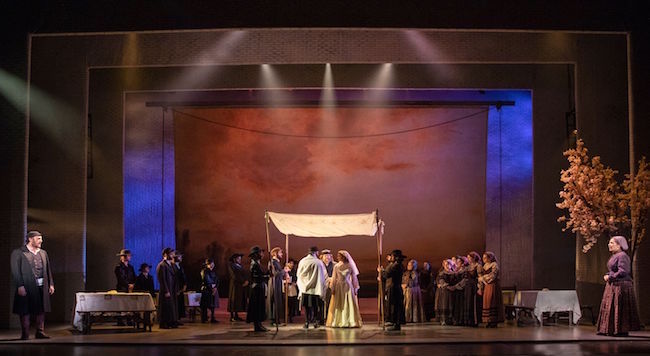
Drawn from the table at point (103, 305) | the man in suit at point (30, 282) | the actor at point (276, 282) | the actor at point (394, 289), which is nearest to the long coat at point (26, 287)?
the man in suit at point (30, 282)

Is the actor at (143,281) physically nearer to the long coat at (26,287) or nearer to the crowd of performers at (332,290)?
the crowd of performers at (332,290)

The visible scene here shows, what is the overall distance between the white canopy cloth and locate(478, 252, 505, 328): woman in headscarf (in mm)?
2570

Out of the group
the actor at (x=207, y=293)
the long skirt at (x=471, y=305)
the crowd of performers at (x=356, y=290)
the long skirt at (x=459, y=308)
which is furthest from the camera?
the actor at (x=207, y=293)

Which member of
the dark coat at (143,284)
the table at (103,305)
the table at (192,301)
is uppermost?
the dark coat at (143,284)

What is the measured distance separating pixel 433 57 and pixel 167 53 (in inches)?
254

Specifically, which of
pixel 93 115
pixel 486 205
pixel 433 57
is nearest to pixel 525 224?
pixel 486 205

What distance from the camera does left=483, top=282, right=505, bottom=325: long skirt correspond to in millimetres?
16641

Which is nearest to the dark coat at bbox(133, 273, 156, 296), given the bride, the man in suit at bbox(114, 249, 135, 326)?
the man in suit at bbox(114, 249, 135, 326)

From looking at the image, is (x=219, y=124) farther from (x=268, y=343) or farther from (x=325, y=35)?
(x=268, y=343)

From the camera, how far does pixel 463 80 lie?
67.8 feet

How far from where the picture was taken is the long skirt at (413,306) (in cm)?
1850

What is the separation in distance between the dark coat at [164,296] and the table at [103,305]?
76 cm

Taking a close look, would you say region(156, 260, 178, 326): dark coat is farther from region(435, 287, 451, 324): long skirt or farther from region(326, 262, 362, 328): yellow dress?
region(435, 287, 451, 324): long skirt

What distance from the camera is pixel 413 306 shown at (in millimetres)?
18547
